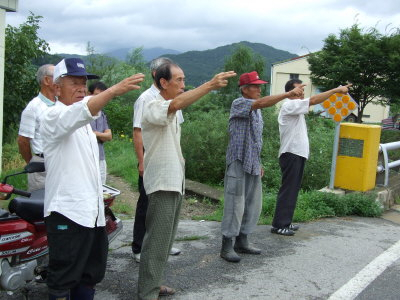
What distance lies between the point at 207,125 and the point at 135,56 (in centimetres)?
2823

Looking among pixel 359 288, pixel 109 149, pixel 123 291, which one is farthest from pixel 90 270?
pixel 109 149

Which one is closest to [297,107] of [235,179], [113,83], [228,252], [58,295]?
[235,179]

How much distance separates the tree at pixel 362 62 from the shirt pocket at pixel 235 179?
19.4 metres

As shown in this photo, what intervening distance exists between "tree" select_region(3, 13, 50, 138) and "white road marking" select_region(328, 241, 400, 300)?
838 centimetres

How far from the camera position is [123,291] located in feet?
12.7

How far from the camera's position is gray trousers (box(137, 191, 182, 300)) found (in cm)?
349

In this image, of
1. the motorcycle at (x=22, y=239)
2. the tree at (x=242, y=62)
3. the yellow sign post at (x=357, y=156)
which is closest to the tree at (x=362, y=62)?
the tree at (x=242, y=62)

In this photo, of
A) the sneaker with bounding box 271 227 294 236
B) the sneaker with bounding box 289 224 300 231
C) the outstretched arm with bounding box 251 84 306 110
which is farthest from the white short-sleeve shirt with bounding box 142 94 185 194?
the sneaker with bounding box 289 224 300 231

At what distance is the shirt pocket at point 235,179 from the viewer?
4.65 meters

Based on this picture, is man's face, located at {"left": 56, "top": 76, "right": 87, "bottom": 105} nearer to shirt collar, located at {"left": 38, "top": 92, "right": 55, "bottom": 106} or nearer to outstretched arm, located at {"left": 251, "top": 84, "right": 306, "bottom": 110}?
shirt collar, located at {"left": 38, "top": 92, "right": 55, "bottom": 106}

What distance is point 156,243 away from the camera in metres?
3.50

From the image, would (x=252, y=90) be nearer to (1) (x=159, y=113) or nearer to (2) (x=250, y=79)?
(2) (x=250, y=79)

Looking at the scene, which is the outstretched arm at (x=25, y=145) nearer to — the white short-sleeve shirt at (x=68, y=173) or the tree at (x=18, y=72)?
the white short-sleeve shirt at (x=68, y=173)

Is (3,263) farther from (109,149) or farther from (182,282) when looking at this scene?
(109,149)
